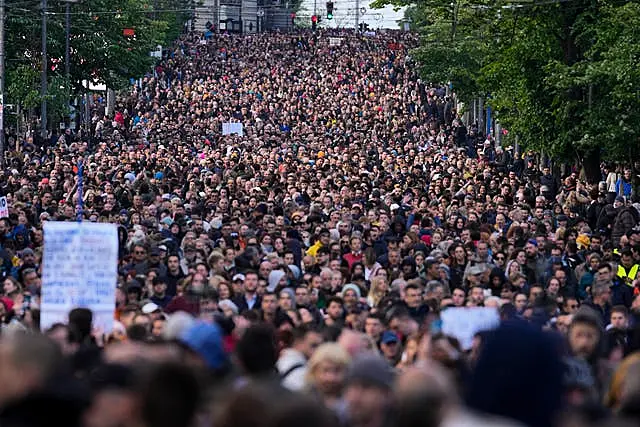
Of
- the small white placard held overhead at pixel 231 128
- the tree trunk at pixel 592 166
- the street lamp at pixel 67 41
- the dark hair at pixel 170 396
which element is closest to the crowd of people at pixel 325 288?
the dark hair at pixel 170 396

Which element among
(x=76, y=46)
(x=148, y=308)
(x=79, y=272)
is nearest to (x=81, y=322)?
(x=148, y=308)

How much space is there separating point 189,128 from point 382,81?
73.0ft

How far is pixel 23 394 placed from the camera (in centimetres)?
761

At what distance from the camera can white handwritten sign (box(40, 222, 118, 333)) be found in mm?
14961

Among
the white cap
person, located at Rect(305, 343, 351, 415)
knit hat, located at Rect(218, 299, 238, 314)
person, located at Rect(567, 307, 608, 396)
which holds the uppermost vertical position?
person, located at Rect(305, 343, 351, 415)

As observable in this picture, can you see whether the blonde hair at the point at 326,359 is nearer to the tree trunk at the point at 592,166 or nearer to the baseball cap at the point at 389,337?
the baseball cap at the point at 389,337

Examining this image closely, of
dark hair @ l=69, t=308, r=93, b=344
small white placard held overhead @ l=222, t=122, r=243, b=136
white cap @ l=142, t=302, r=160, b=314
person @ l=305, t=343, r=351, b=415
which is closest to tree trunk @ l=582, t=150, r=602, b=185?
small white placard held overhead @ l=222, t=122, r=243, b=136

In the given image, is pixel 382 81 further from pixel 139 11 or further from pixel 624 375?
pixel 624 375

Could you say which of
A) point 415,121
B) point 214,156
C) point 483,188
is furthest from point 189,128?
point 483,188

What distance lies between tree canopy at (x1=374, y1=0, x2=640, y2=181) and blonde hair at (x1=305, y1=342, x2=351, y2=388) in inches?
914

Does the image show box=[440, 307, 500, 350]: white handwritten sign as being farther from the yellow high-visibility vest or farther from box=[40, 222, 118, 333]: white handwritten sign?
the yellow high-visibility vest

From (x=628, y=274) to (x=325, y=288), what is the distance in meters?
5.02

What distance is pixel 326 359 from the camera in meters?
9.74

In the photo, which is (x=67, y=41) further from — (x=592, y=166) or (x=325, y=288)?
(x=325, y=288)
